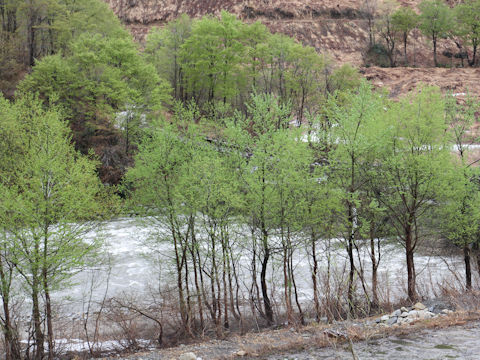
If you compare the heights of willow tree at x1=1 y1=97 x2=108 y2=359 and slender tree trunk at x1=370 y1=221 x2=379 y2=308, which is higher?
willow tree at x1=1 y1=97 x2=108 y2=359

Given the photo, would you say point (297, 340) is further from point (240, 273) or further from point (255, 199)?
point (240, 273)

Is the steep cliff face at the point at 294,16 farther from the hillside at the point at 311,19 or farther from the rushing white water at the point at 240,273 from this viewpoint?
the rushing white water at the point at 240,273

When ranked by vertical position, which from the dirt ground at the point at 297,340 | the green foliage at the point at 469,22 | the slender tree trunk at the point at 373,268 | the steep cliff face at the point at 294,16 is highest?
the steep cliff face at the point at 294,16

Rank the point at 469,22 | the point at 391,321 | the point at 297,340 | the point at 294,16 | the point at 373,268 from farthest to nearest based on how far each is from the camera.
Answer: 1. the point at 294,16
2. the point at 469,22
3. the point at 373,268
4. the point at 391,321
5. the point at 297,340

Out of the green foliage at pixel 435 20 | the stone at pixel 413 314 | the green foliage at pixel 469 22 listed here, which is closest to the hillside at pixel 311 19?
the green foliage at pixel 469 22

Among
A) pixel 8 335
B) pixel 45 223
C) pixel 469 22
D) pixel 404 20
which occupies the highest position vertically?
pixel 404 20

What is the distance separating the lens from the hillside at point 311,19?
81875 mm

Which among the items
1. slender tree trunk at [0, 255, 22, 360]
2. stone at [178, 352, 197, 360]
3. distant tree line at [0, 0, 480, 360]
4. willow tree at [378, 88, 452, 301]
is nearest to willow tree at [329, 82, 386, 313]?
distant tree line at [0, 0, 480, 360]

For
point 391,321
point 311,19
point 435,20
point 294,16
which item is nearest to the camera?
point 391,321

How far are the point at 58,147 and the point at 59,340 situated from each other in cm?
832

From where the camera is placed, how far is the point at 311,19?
89125 millimetres

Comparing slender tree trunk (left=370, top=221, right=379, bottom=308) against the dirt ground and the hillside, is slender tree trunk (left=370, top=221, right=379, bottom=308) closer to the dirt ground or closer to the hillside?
the dirt ground

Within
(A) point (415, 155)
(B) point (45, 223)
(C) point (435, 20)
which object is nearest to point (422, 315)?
(A) point (415, 155)

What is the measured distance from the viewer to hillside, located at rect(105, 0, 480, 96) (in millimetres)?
81875
